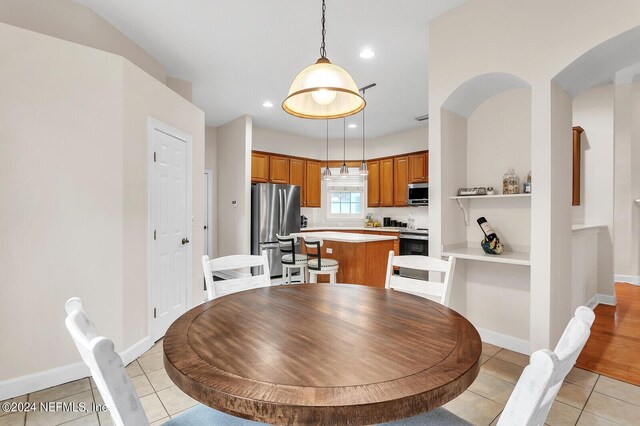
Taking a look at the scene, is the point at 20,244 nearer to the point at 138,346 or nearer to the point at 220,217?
Answer: the point at 138,346

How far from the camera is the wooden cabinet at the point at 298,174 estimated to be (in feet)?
21.6

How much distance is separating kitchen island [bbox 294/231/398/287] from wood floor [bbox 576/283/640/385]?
2071 millimetres

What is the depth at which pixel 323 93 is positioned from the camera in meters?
1.78

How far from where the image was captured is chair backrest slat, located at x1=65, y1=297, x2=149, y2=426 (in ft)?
2.16

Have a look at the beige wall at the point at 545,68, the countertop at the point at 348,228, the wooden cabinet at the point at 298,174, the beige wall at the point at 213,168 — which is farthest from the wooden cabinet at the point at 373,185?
the beige wall at the point at 545,68

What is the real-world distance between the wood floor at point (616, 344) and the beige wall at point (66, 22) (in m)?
4.91

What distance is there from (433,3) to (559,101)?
50.2 inches

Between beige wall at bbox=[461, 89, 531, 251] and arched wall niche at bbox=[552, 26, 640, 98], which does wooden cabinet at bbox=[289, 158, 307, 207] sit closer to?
beige wall at bbox=[461, 89, 531, 251]

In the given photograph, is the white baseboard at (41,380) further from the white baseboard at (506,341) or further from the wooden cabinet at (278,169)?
the wooden cabinet at (278,169)

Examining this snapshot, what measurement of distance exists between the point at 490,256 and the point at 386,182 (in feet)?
13.4

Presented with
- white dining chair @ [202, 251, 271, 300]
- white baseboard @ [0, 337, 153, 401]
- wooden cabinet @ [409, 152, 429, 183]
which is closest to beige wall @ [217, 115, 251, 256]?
wooden cabinet @ [409, 152, 429, 183]

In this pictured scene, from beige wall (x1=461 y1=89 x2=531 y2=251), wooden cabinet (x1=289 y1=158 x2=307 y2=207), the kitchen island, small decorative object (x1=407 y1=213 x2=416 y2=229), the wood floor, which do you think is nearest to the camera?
the wood floor

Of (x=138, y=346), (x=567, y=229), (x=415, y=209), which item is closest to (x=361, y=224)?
(x=415, y=209)

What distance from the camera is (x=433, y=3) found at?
2.65 m
